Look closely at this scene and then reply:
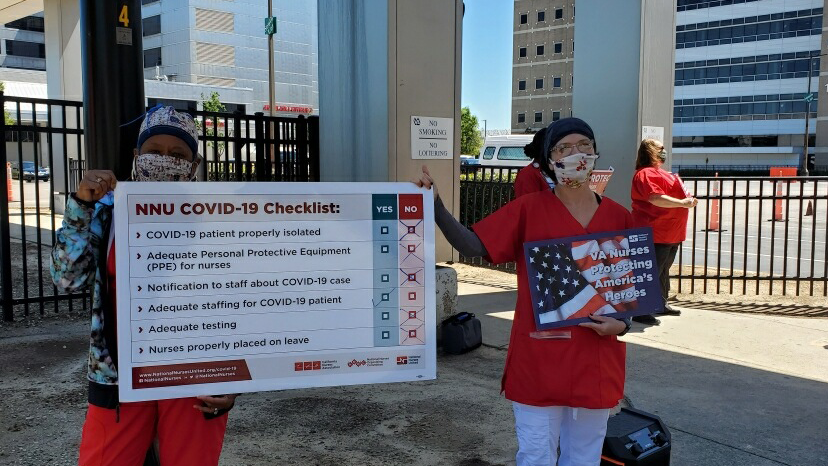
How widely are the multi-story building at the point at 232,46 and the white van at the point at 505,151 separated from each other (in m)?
31.9

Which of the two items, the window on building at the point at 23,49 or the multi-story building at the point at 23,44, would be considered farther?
the window on building at the point at 23,49

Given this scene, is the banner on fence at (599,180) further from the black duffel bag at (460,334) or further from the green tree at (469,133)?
the green tree at (469,133)

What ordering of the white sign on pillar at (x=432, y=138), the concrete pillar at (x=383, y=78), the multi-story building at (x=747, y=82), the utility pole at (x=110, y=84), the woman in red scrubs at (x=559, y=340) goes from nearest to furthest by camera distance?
the woman in red scrubs at (x=559, y=340) < the utility pole at (x=110, y=84) < the concrete pillar at (x=383, y=78) < the white sign on pillar at (x=432, y=138) < the multi-story building at (x=747, y=82)

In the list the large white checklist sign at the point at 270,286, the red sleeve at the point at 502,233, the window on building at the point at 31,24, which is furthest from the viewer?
the window on building at the point at 31,24

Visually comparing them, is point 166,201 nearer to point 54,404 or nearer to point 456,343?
point 54,404

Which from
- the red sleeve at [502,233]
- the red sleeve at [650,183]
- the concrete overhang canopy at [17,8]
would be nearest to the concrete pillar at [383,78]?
the red sleeve at [650,183]

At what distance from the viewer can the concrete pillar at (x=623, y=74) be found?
330 inches

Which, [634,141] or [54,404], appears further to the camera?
[634,141]

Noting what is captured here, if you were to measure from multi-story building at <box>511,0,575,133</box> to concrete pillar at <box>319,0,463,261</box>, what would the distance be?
258 feet

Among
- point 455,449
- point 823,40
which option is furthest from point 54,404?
point 823,40

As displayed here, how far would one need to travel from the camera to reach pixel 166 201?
2430mm

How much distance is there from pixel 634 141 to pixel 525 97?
272ft

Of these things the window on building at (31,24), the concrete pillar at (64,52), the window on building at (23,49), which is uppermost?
the window on building at (31,24)

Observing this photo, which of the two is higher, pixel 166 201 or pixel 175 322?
pixel 166 201
